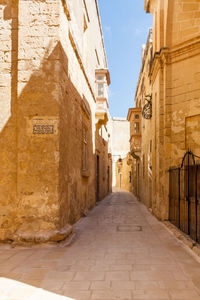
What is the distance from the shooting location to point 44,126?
5133 millimetres

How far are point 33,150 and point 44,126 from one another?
20.1 inches

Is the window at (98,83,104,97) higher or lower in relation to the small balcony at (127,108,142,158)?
higher

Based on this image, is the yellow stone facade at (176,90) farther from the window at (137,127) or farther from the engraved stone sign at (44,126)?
the window at (137,127)

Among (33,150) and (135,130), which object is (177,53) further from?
(135,130)

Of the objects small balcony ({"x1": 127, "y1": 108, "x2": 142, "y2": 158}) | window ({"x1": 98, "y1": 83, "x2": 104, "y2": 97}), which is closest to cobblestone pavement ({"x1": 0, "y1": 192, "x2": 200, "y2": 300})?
window ({"x1": 98, "y1": 83, "x2": 104, "y2": 97})

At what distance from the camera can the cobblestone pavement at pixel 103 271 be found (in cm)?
295

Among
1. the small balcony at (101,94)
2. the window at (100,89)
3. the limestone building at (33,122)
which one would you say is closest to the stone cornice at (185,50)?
the limestone building at (33,122)

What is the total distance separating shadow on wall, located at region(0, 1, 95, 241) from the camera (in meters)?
5.02

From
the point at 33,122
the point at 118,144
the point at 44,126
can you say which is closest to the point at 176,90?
the point at 44,126

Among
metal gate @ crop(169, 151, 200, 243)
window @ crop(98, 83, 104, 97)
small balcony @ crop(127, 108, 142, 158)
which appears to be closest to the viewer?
metal gate @ crop(169, 151, 200, 243)

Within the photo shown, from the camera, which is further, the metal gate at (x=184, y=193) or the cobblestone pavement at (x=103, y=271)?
the metal gate at (x=184, y=193)

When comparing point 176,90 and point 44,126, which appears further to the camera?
point 176,90

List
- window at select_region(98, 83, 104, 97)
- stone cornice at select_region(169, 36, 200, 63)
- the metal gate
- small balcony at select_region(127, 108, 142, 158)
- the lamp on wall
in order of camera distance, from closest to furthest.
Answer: the metal gate, stone cornice at select_region(169, 36, 200, 63), the lamp on wall, window at select_region(98, 83, 104, 97), small balcony at select_region(127, 108, 142, 158)

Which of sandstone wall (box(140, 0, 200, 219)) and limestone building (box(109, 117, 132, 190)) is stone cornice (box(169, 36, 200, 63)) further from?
limestone building (box(109, 117, 132, 190))
